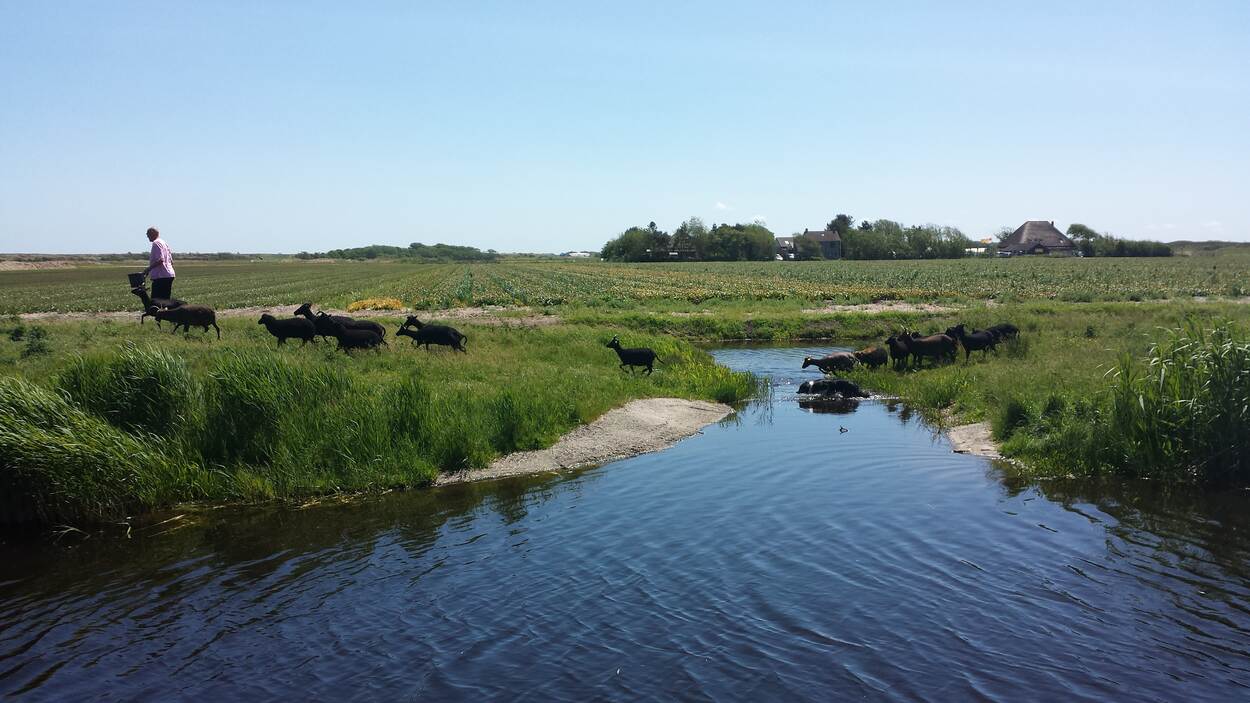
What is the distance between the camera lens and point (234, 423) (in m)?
14.9

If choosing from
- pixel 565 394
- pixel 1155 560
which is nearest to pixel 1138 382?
pixel 1155 560

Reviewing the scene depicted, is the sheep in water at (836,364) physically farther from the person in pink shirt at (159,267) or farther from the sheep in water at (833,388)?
the person in pink shirt at (159,267)

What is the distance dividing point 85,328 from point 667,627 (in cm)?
2212

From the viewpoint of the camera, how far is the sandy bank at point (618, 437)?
15.8 meters

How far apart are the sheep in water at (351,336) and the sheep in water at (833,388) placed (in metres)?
11.5

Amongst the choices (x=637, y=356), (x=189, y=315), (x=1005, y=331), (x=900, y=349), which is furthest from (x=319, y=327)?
(x=1005, y=331)

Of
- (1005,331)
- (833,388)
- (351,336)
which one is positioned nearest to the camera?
(351,336)

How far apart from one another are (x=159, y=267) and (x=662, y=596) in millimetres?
17895

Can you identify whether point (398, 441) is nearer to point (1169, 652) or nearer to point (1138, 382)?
point (1169, 652)

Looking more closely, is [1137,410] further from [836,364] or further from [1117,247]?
[1117,247]

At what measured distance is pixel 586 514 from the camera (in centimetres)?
1283

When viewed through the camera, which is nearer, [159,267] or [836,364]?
[159,267]

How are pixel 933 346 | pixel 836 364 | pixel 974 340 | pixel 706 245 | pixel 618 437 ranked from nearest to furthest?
1. pixel 618 437
2. pixel 836 364
3. pixel 933 346
4. pixel 974 340
5. pixel 706 245

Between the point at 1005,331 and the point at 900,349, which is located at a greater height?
the point at 1005,331
